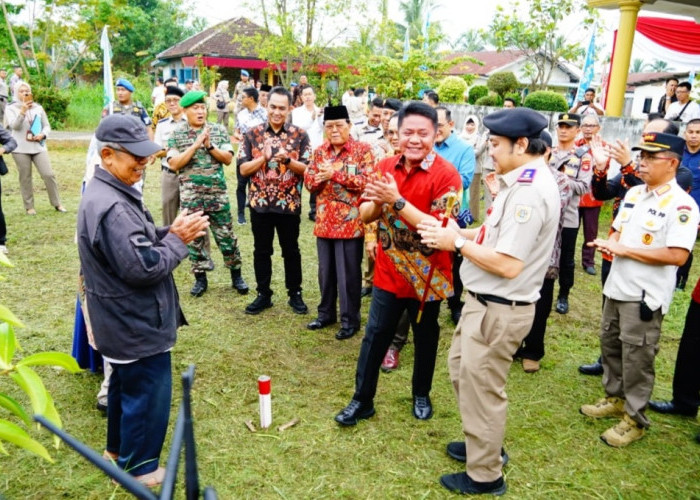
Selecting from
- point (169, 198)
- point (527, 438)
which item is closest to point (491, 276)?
point (527, 438)

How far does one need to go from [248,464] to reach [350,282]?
2.07 metres

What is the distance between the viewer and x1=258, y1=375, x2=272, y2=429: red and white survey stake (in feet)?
11.0

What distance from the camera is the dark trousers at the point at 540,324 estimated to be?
14.5ft

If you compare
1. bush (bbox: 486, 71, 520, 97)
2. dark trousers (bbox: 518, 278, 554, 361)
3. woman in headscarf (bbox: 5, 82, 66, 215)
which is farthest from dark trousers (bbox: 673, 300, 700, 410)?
bush (bbox: 486, 71, 520, 97)

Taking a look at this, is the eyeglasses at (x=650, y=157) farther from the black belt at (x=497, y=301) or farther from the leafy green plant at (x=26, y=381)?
the leafy green plant at (x=26, y=381)

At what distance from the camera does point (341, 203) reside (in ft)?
15.7

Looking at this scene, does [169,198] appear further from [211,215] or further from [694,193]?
[694,193]

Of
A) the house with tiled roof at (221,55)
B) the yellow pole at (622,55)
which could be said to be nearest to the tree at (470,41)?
the house with tiled roof at (221,55)

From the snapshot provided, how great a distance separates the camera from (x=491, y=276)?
270 centimetres

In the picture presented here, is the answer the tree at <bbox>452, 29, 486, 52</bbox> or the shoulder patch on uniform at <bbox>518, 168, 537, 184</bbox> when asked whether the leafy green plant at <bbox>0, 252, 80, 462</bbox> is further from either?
the tree at <bbox>452, 29, 486, 52</bbox>

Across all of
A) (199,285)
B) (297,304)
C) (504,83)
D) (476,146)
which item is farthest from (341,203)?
(504,83)

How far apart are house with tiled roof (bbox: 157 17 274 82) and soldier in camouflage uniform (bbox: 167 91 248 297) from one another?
2454 cm

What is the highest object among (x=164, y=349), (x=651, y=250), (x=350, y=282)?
(x=651, y=250)

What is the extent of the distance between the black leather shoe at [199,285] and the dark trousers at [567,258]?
152 inches
